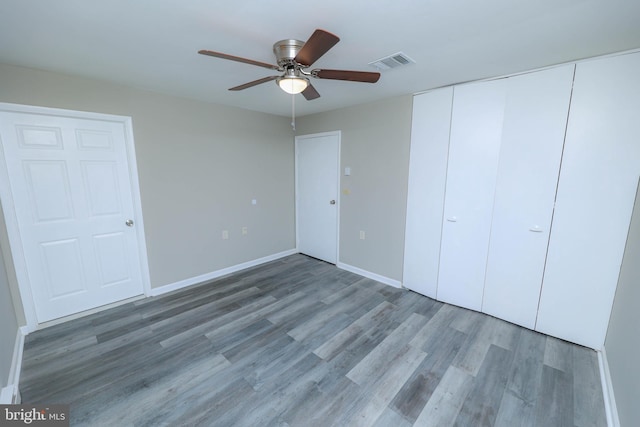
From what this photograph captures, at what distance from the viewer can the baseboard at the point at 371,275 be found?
332 cm

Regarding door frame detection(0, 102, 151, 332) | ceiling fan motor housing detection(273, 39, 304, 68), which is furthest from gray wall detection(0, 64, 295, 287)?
ceiling fan motor housing detection(273, 39, 304, 68)

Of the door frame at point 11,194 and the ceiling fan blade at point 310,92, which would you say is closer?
the ceiling fan blade at point 310,92

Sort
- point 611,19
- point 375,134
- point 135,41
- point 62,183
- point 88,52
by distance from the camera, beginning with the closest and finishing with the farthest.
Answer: point 611,19
point 135,41
point 88,52
point 62,183
point 375,134

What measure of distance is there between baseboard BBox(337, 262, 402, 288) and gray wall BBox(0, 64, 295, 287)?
1.21 m

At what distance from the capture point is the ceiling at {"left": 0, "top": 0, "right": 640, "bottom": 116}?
1359mm

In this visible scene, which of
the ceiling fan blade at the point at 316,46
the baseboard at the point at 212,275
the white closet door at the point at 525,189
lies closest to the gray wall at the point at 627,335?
the white closet door at the point at 525,189

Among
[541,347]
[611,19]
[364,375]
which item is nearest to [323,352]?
[364,375]

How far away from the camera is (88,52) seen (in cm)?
188

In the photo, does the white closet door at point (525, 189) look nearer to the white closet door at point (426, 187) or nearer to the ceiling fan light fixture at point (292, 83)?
the white closet door at point (426, 187)

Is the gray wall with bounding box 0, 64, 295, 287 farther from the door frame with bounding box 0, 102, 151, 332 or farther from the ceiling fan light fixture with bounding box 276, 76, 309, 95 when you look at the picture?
the ceiling fan light fixture with bounding box 276, 76, 309, 95

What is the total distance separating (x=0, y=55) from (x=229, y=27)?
188 centimetres

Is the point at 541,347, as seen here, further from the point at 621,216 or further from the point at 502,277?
the point at 621,216

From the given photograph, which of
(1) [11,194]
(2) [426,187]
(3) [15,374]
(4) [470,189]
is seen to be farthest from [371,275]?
(1) [11,194]

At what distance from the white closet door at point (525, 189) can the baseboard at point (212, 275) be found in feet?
9.80
